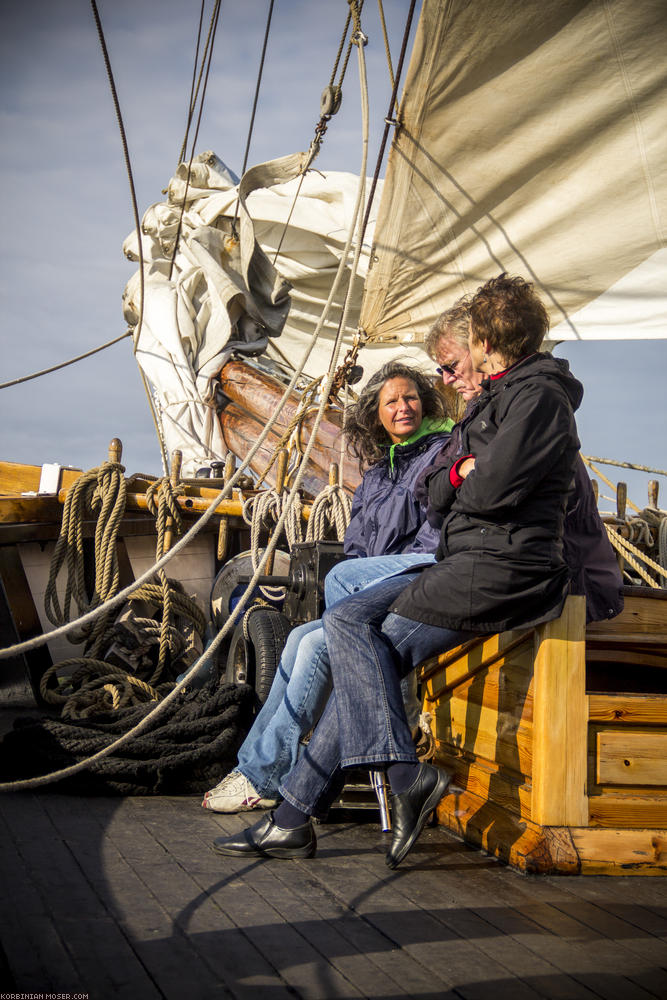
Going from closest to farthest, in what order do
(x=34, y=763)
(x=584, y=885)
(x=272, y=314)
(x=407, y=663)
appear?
(x=584, y=885) < (x=407, y=663) < (x=34, y=763) < (x=272, y=314)

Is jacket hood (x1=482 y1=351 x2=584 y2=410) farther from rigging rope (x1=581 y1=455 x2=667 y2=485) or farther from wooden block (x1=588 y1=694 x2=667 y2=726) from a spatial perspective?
rigging rope (x1=581 y1=455 x2=667 y2=485)

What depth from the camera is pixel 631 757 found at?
2.06m

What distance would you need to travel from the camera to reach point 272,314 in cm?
757

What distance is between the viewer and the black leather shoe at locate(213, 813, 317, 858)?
2033mm

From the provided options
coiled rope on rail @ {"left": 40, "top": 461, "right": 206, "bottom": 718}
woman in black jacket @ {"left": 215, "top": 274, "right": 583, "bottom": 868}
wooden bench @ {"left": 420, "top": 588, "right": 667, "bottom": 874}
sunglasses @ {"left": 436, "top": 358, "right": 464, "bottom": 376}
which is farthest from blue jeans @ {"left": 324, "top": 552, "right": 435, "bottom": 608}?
coiled rope on rail @ {"left": 40, "top": 461, "right": 206, "bottom": 718}

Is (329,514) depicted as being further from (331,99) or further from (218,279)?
(218,279)

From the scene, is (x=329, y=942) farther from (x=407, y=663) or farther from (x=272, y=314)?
(x=272, y=314)

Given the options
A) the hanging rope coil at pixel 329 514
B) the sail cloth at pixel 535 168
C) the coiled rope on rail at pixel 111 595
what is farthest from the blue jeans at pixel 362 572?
the sail cloth at pixel 535 168

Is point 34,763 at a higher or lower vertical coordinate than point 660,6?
lower

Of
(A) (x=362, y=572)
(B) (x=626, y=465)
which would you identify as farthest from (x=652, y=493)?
(A) (x=362, y=572)

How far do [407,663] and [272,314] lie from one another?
5830 millimetres

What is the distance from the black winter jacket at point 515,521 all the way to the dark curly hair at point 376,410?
3.62 ft

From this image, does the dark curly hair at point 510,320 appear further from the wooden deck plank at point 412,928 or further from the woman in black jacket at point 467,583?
the wooden deck plank at point 412,928

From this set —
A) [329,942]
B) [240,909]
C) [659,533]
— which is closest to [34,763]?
[240,909]
